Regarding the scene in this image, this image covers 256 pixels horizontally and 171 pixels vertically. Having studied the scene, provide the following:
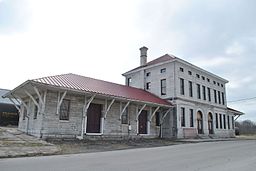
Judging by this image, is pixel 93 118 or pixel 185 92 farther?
pixel 185 92

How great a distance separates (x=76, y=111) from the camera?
53.8 feet

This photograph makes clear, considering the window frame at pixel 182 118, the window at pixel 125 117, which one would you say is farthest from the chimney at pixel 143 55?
the window at pixel 125 117

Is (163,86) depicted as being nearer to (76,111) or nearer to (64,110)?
(76,111)

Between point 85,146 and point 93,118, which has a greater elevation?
point 93,118

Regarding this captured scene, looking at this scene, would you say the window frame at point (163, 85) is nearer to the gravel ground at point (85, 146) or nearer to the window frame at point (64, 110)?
the gravel ground at point (85, 146)

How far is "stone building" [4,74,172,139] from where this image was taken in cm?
1473

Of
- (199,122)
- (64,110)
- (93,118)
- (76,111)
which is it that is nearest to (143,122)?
(93,118)

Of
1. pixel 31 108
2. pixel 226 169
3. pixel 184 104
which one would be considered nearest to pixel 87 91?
pixel 31 108

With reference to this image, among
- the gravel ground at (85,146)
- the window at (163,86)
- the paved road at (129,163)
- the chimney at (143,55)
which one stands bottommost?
the gravel ground at (85,146)

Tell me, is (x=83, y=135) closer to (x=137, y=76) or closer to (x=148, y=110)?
(x=148, y=110)

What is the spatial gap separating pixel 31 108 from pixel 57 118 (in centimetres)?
357

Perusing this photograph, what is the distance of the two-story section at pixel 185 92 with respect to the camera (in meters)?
24.0

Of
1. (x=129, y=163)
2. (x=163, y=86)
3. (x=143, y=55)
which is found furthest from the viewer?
(x=143, y=55)

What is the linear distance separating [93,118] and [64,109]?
2.60 metres
